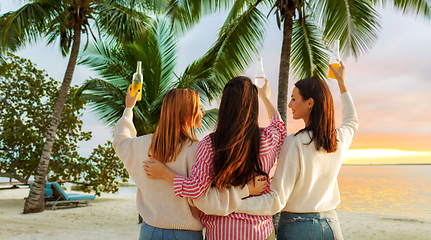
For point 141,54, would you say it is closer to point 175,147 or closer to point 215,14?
point 215,14

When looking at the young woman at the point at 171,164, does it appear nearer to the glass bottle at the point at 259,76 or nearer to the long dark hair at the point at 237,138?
the long dark hair at the point at 237,138

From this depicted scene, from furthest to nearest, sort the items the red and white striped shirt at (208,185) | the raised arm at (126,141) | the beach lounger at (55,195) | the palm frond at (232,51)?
the beach lounger at (55,195), the palm frond at (232,51), the raised arm at (126,141), the red and white striped shirt at (208,185)

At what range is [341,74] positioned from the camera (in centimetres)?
228

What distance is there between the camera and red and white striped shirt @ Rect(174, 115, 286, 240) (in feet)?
5.49

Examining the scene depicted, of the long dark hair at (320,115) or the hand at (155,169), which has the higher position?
the long dark hair at (320,115)

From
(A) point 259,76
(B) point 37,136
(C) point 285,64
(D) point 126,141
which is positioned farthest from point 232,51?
(B) point 37,136

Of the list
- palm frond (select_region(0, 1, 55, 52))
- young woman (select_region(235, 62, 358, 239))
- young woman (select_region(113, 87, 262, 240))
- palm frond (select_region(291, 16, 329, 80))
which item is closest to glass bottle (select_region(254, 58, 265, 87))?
young woman (select_region(235, 62, 358, 239))

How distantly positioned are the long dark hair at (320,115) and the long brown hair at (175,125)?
0.66 meters

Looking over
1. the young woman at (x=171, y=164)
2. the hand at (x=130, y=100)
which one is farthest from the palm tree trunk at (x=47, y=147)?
the young woman at (x=171, y=164)

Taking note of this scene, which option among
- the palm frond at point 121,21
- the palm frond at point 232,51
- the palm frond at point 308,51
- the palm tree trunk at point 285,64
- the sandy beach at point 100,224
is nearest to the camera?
the palm tree trunk at point 285,64

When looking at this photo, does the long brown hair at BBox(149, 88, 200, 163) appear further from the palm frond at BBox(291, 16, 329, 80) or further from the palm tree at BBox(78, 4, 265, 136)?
the palm frond at BBox(291, 16, 329, 80)

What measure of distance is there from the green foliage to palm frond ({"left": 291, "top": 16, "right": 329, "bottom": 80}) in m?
7.45

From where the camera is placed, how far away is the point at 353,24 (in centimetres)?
643

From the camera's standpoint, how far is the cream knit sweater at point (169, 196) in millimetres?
1710
